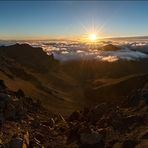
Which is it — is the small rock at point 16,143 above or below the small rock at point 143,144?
above

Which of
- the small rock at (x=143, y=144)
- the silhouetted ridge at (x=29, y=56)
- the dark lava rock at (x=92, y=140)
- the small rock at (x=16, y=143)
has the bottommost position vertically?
the silhouetted ridge at (x=29, y=56)

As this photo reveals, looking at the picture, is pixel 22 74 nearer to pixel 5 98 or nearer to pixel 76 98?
pixel 76 98

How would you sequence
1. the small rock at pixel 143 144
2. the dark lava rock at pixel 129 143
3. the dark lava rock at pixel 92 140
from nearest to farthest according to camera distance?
1. the small rock at pixel 143 144
2. the dark lava rock at pixel 129 143
3. the dark lava rock at pixel 92 140

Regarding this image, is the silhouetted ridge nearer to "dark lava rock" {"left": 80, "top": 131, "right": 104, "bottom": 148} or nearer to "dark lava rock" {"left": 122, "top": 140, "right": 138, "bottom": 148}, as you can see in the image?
"dark lava rock" {"left": 80, "top": 131, "right": 104, "bottom": 148}

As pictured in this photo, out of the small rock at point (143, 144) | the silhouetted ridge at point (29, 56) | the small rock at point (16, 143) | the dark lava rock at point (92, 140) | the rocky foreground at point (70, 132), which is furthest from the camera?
the silhouetted ridge at point (29, 56)

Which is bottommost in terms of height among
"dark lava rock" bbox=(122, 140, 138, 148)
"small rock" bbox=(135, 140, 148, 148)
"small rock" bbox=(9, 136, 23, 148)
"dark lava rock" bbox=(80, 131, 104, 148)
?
"dark lava rock" bbox=(80, 131, 104, 148)

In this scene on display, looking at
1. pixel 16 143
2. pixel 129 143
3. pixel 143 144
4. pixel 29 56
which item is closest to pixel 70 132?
pixel 129 143

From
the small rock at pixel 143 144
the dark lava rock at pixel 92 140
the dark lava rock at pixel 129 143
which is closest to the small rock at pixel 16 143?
the dark lava rock at pixel 92 140

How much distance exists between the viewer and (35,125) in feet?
106

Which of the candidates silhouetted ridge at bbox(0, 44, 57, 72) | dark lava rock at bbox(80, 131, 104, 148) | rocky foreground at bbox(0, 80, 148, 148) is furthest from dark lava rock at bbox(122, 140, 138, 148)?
silhouetted ridge at bbox(0, 44, 57, 72)

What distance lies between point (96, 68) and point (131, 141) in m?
167

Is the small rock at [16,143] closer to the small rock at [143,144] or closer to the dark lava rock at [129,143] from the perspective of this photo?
the dark lava rock at [129,143]

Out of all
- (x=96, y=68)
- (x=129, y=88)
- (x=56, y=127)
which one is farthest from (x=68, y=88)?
(x=56, y=127)

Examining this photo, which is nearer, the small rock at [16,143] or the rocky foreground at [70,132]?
the small rock at [16,143]
